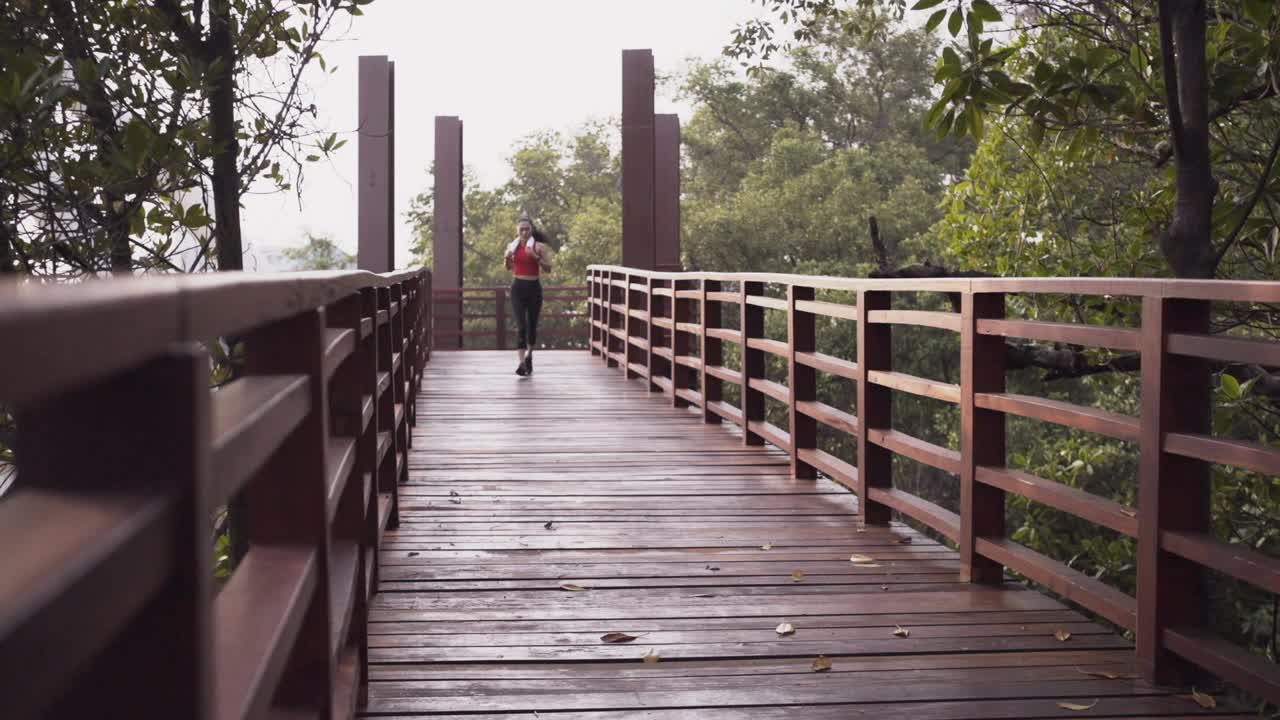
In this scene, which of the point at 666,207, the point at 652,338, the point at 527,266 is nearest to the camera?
the point at 652,338

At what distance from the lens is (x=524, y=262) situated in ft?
38.2

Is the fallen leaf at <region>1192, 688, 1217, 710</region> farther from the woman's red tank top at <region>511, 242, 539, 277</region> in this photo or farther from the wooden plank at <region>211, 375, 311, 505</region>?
the woman's red tank top at <region>511, 242, 539, 277</region>

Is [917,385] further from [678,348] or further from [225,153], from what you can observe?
[678,348]

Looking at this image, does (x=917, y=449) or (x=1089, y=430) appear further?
(x=917, y=449)

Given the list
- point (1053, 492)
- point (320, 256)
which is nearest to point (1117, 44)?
point (1053, 492)

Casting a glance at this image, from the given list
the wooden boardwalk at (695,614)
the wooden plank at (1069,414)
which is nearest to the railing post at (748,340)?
the wooden boardwalk at (695,614)

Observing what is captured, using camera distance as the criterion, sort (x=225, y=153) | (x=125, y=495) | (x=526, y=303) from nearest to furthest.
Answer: (x=125, y=495), (x=225, y=153), (x=526, y=303)

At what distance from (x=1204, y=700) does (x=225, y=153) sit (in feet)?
10.1

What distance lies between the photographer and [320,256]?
1699 inches

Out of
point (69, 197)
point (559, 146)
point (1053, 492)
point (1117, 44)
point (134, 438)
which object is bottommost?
point (1053, 492)

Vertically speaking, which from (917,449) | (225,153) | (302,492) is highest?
(225,153)

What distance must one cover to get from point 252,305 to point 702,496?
486cm

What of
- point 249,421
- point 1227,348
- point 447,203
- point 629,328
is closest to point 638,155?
point 629,328

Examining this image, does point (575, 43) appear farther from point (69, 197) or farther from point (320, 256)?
point (69, 197)
